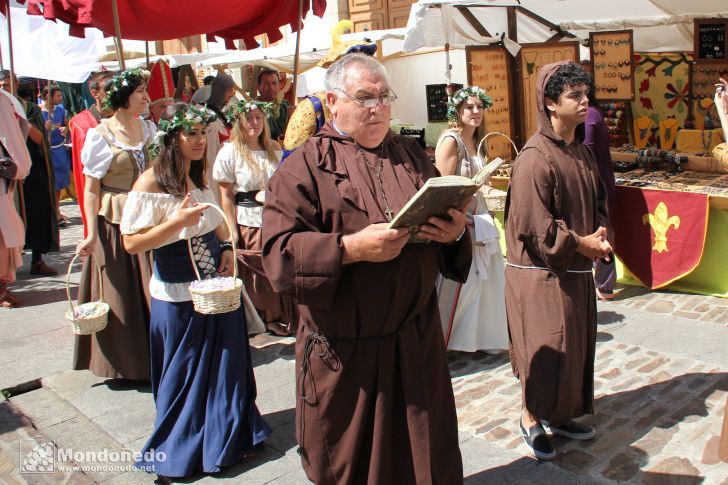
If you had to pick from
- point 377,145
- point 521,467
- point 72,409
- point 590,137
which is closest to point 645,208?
point 590,137

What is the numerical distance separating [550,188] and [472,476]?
1.50 metres

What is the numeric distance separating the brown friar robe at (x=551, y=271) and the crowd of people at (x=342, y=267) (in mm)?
10

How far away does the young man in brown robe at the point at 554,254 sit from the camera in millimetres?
3418

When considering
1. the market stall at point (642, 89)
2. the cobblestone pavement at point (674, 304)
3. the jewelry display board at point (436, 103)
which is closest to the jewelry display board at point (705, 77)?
the market stall at point (642, 89)

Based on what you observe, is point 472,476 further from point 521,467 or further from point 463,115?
point 463,115

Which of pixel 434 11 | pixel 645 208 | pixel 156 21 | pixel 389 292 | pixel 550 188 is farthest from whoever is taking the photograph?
pixel 434 11

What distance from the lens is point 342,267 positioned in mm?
2391

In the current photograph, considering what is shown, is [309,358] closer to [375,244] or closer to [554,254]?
[375,244]

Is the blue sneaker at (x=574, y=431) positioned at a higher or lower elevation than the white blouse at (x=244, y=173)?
lower

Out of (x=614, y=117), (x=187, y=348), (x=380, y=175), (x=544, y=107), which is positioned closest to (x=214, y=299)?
(x=187, y=348)

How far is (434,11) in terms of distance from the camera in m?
8.22

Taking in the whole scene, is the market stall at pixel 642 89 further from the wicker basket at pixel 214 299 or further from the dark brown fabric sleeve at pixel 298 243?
the dark brown fabric sleeve at pixel 298 243

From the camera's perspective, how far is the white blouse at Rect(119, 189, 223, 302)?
344cm

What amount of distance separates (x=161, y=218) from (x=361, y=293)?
1.49m
